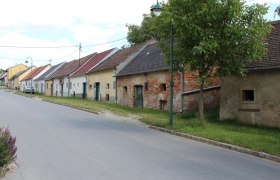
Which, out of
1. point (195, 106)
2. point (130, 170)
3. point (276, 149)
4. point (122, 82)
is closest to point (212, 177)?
point (130, 170)

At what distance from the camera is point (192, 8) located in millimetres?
17453

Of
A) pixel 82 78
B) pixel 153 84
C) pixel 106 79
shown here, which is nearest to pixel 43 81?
pixel 82 78

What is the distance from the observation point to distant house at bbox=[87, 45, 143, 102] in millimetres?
39856

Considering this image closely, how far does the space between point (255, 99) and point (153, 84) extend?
39.3ft

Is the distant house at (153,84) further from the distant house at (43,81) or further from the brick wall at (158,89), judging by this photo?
the distant house at (43,81)

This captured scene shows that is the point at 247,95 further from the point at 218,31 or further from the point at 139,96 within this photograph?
the point at 139,96

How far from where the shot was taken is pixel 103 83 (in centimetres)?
4300

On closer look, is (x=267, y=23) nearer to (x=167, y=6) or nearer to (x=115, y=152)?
(x=167, y=6)

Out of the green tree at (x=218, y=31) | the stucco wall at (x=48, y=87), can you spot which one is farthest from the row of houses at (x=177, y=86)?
the stucco wall at (x=48, y=87)

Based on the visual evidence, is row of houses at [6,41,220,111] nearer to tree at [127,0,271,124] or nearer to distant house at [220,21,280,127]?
tree at [127,0,271,124]

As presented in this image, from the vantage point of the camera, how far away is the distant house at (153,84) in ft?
88.4

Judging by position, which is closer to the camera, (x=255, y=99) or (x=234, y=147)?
(x=234, y=147)

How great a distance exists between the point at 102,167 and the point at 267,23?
11197mm

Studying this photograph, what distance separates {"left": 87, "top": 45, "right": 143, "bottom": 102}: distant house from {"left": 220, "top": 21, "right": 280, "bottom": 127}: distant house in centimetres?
1908
